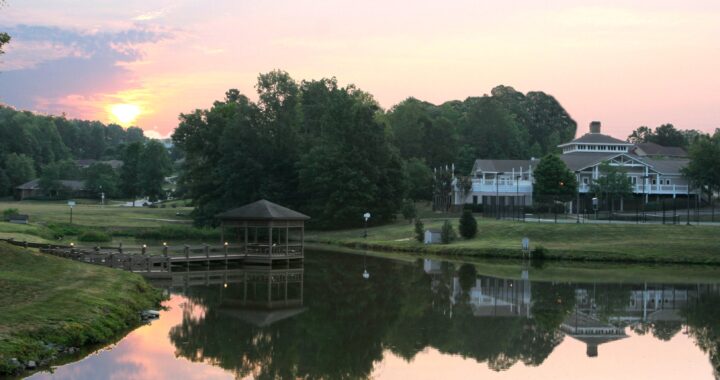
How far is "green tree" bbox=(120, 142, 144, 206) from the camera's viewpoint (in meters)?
125

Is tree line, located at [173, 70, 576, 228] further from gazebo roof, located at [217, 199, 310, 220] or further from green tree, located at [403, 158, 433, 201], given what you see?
gazebo roof, located at [217, 199, 310, 220]

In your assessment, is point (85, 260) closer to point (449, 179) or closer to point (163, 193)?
point (449, 179)

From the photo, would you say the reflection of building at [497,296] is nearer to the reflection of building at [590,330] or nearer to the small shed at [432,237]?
the reflection of building at [590,330]

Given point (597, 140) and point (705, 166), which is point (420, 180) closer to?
point (597, 140)

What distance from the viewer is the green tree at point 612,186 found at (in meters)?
79.8

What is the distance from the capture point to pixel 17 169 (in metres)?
131

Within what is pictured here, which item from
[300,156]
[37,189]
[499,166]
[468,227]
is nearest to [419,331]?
[468,227]

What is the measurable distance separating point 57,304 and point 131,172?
4247 inches

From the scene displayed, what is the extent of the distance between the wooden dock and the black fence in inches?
986

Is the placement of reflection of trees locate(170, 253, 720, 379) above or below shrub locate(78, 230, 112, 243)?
below

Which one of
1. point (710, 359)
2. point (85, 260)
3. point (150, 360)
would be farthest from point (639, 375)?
point (85, 260)

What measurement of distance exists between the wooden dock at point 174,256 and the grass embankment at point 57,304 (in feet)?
14.8

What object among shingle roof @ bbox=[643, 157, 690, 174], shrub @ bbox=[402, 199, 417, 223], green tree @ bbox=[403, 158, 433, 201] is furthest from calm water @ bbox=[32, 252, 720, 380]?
green tree @ bbox=[403, 158, 433, 201]

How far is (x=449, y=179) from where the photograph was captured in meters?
88.6
